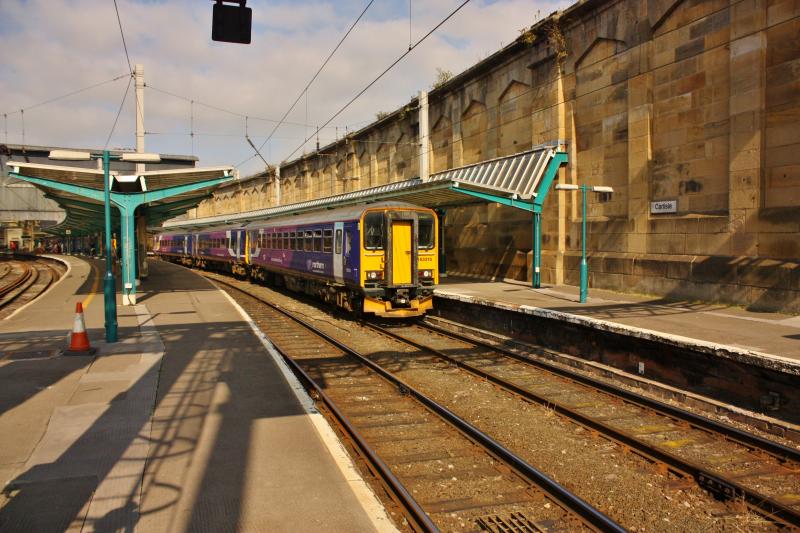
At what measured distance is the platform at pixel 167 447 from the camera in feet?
14.2

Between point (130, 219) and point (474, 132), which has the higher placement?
point (474, 132)

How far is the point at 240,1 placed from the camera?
666 cm

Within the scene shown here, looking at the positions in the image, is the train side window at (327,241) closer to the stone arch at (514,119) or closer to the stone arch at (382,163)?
the stone arch at (514,119)

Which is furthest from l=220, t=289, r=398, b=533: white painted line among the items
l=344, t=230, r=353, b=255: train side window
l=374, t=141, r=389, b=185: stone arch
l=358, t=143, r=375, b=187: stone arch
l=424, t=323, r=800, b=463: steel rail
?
l=358, t=143, r=375, b=187: stone arch

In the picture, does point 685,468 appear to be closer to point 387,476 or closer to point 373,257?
point 387,476

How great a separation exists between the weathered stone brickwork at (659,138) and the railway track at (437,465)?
345 inches

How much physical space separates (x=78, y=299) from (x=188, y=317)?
6.92 m

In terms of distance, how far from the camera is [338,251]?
52.2 feet

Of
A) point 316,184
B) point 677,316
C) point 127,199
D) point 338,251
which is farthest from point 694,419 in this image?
point 316,184

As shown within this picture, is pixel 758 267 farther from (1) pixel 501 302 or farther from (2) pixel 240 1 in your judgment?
(2) pixel 240 1

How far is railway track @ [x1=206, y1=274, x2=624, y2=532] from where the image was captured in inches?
193

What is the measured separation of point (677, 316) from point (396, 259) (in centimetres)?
667

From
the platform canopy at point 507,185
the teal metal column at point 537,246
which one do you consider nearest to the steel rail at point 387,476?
the platform canopy at point 507,185

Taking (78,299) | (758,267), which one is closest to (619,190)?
(758,267)
